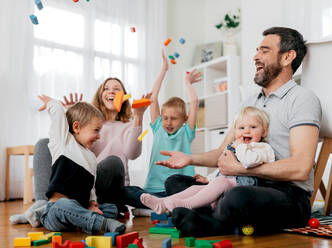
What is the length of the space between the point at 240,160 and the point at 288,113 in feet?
1.00

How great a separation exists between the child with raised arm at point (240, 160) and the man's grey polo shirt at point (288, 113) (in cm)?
5

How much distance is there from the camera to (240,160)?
1.34 meters

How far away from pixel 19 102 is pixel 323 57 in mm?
2950

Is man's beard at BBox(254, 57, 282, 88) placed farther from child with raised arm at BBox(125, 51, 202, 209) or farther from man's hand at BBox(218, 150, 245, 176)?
child with raised arm at BBox(125, 51, 202, 209)

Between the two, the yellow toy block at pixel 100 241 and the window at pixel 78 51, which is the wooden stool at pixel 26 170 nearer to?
the window at pixel 78 51

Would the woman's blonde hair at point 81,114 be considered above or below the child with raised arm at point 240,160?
above

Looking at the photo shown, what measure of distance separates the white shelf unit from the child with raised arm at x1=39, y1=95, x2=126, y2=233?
2.73 m

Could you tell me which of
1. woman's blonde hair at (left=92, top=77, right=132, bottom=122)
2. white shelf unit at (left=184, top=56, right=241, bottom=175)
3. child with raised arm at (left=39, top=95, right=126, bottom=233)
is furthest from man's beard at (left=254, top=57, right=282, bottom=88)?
white shelf unit at (left=184, top=56, right=241, bottom=175)

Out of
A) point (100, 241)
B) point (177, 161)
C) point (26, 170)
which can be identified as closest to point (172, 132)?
point (177, 161)

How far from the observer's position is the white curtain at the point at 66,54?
12.0 feet

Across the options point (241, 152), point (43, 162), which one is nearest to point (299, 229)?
point (241, 152)

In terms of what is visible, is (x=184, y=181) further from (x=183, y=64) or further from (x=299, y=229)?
(x=183, y=64)

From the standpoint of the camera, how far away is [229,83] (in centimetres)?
428

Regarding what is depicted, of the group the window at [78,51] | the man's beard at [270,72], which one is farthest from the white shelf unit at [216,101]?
the man's beard at [270,72]
